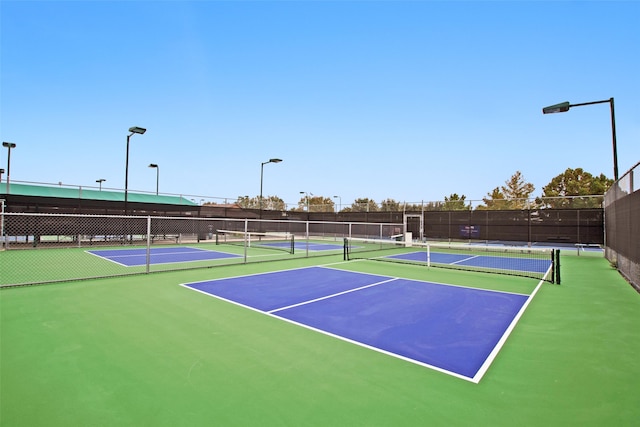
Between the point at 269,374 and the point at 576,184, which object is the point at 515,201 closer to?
the point at 269,374

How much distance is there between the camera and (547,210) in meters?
19.8

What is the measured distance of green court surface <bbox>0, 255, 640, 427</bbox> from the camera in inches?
117

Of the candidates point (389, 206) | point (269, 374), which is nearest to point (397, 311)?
point (269, 374)

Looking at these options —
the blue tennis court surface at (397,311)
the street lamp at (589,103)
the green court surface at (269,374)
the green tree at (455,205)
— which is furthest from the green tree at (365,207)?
the green court surface at (269,374)

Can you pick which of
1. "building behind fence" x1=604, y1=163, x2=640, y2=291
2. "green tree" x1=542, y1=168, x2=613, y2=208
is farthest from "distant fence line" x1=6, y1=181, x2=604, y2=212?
"green tree" x1=542, y1=168, x2=613, y2=208

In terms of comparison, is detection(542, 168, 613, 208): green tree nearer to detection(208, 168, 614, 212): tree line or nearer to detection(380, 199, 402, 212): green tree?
detection(208, 168, 614, 212): tree line

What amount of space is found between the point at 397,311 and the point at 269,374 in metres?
3.50

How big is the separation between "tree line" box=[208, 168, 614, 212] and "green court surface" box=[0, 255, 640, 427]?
16146mm

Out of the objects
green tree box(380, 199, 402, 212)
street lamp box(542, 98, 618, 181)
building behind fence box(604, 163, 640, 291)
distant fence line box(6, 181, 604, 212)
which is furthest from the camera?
green tree box(380, 199, 402, 212)

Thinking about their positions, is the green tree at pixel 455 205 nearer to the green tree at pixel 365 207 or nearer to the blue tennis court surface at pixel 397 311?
the green tree at pixel 365 207

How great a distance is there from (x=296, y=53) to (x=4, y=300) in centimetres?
1673

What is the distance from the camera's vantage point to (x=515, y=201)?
73.4 ft

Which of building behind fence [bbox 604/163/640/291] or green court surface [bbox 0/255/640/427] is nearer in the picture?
green court surface [bbox 0/255/640/427]

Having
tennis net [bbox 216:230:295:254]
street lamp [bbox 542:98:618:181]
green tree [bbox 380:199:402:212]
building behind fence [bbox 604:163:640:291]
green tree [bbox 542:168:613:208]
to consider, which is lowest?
tennis net [bbox 216:230:295:254]
